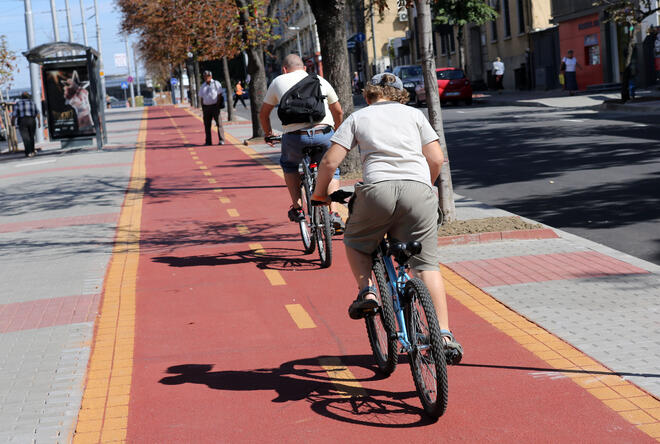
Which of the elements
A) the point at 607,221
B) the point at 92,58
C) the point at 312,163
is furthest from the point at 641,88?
the point at 312,163

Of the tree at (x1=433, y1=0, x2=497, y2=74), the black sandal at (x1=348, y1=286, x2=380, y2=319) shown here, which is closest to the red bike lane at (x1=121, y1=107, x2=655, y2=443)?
the black sandal at (x1=348, y1=286, x2=380, y2=319)

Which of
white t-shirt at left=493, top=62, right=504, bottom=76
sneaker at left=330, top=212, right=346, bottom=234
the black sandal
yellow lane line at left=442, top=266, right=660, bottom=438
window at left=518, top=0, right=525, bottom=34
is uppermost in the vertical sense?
window at left=518, top=0, right=525, bottom=34

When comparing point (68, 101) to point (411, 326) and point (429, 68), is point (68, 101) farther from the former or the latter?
point (411, 326)

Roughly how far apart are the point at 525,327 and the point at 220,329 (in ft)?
6.86

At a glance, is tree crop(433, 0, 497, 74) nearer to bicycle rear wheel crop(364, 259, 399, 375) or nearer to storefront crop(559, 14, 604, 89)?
storefront crop(559, 14, 604, 89)

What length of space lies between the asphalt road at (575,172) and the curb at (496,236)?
1.86ft

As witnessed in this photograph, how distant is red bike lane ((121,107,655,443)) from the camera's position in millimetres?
4500

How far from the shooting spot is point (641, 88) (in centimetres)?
3356

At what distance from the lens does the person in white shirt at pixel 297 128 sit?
8.54 m

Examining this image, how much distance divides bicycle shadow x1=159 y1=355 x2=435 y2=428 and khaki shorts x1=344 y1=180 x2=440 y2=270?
73cm

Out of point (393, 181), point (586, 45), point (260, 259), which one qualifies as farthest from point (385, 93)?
point (586, 45)

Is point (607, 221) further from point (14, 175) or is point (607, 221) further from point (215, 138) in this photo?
point (215, 138)

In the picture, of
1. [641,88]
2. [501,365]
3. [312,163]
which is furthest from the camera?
[641,88]

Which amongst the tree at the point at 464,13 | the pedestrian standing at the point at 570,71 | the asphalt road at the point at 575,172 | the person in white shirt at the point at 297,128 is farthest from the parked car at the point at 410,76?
the person in white shirt at the point at 297,128
